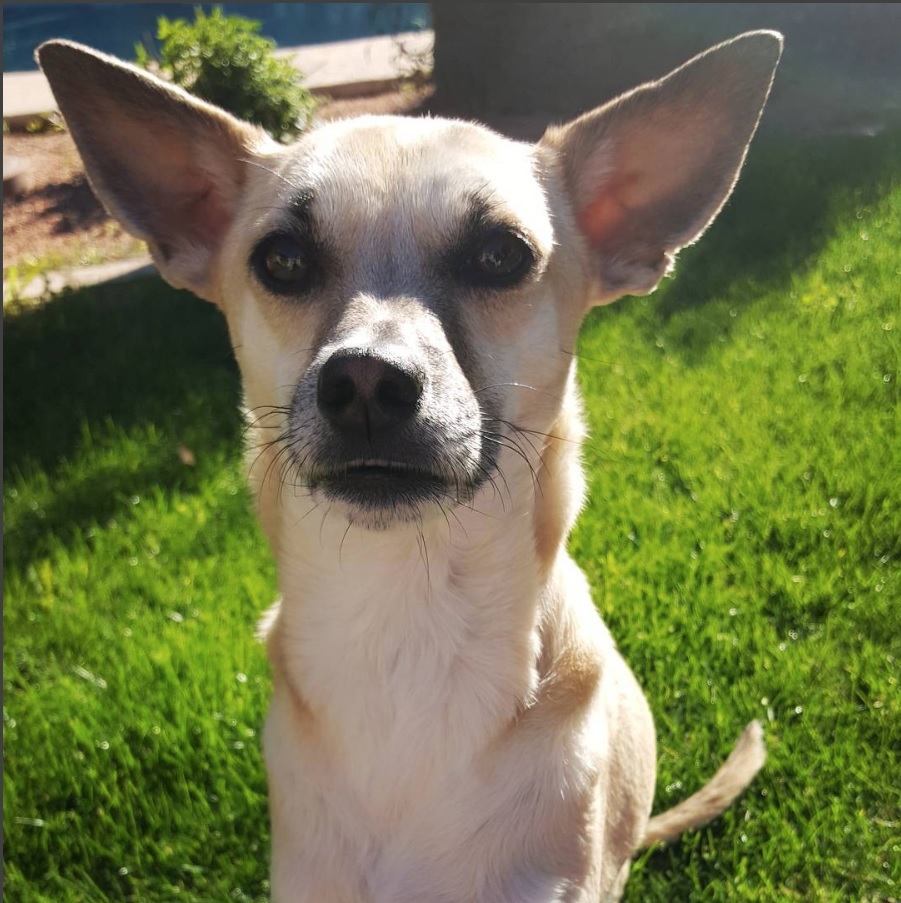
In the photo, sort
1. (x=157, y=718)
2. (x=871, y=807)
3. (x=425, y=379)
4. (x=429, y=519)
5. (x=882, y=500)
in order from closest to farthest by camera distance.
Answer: (x=425, y=379) → (x=429, y=519) → (x=871, y=807) → (x=157, y=718) → (x=882, y=500)

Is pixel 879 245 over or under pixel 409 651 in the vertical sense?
over

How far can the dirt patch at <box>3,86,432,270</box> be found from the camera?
5480mm

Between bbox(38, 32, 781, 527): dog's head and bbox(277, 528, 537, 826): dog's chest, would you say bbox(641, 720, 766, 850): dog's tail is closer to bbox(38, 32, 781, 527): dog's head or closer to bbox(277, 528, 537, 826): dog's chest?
bbox(277, 528, 537, 826): dog's chest

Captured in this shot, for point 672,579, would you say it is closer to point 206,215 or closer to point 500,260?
point 500,260

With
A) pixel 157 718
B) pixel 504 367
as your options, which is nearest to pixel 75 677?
pixel 157 718

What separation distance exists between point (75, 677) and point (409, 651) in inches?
69.5

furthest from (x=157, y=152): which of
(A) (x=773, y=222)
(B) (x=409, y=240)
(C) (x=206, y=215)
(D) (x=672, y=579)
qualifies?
(A) (x=773, y=222)

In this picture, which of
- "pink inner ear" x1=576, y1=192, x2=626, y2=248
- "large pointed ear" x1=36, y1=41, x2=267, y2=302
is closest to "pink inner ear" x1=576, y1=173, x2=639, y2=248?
"pink inner ear" x1=576, y1=192, x2=626, y2=248

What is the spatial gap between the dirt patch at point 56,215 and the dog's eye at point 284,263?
3.93 meters

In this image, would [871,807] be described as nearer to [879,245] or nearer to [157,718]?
[879,245]

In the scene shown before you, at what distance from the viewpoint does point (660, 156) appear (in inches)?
81.8

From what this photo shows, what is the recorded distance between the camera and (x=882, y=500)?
3043 millimetres

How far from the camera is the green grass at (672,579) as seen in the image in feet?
8.29

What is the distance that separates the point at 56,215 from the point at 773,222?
453cm
